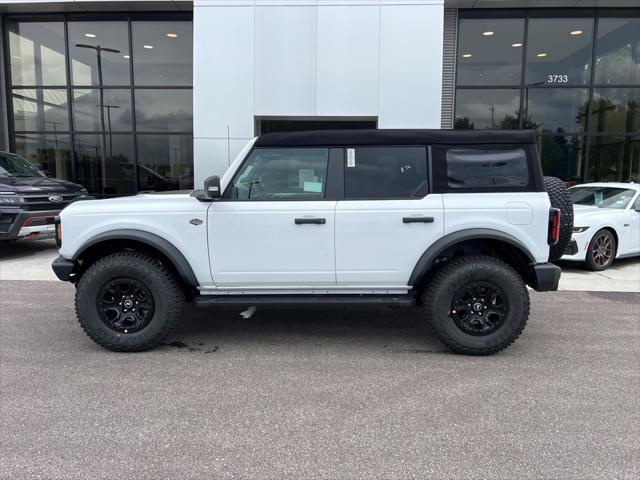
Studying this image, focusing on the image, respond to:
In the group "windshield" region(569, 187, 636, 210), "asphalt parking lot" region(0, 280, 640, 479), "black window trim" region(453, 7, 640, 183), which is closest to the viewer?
"asphalt parking lot" region(0, 280, 640, 479)

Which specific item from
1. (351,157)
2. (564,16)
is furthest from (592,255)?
(564,16)

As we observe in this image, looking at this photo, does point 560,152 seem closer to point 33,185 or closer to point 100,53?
point 33,185

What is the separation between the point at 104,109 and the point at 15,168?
4.63 meters

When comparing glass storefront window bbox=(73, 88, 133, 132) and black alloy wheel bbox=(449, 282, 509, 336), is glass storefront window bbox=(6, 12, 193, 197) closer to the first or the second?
glass storefront window bbox=(73, 88, 133, 132)

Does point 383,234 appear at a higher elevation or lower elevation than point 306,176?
lower

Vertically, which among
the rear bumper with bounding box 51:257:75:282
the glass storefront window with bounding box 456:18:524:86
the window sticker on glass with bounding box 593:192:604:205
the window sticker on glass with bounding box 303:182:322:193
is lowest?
the rear bumper with bounding box 51:257:75:282

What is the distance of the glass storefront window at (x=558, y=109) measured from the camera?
12.5 meters

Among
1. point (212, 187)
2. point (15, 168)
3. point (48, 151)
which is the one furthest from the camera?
point (48, 151)

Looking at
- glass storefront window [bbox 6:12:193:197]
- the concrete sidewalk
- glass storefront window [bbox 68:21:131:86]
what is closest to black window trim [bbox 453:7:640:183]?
the concrete sidewalk

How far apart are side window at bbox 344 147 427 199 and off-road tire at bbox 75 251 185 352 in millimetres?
1751

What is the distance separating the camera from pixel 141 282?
415 centimetres

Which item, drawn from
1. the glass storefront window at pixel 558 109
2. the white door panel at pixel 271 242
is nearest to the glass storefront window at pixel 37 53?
the white door panel at pixel 271 242

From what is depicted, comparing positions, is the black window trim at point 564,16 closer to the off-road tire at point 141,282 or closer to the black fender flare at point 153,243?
the black fender flare at point 153,243

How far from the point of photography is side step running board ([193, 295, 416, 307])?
13.7 ft
